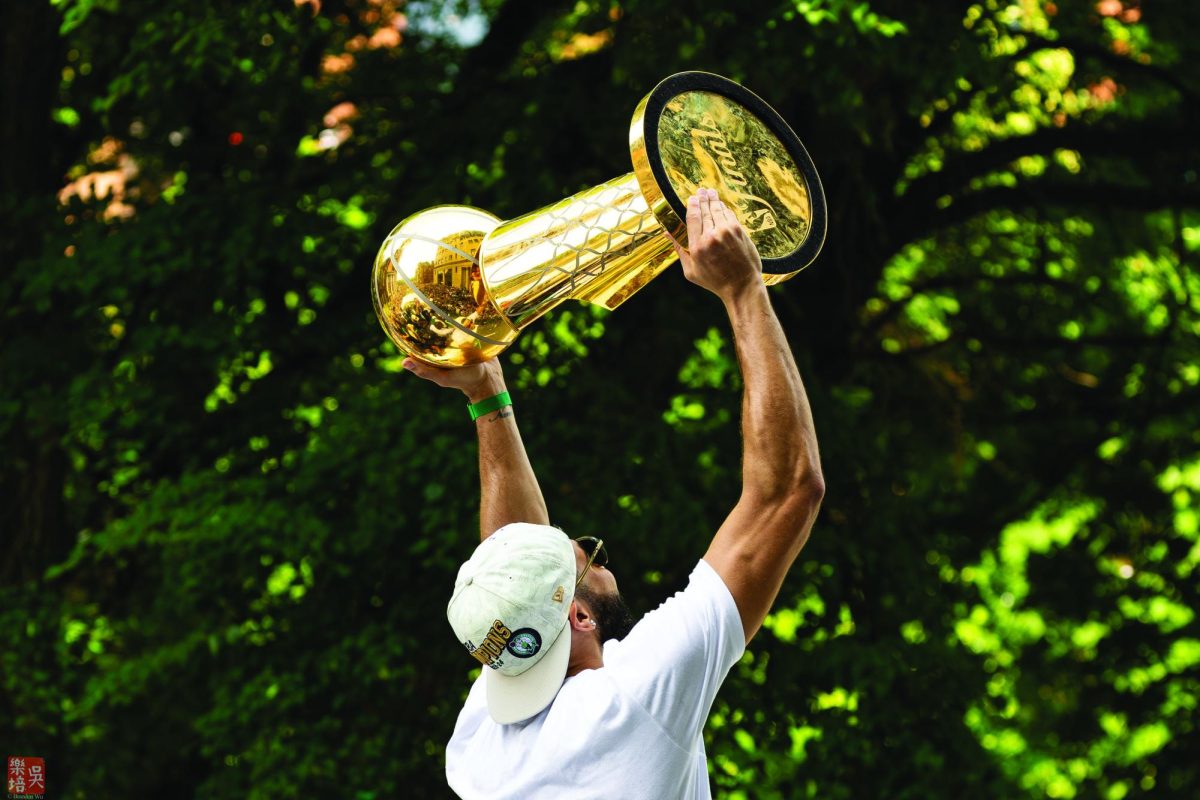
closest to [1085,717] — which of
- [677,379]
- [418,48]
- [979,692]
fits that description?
[979,692]

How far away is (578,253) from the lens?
9.02ft

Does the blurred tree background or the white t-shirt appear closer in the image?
the white t-shirt

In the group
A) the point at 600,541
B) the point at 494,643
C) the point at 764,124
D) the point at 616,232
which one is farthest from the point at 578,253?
the point at 494,643

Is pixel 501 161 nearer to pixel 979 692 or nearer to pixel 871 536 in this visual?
pixel 871 536

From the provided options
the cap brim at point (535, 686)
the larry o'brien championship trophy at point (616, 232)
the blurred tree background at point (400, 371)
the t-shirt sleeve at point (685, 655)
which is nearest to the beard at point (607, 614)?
the cap brim at point (535, 686)

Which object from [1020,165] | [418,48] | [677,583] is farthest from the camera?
[1020,165]

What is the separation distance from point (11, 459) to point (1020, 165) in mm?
6071

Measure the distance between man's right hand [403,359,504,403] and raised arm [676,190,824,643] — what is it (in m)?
1.00

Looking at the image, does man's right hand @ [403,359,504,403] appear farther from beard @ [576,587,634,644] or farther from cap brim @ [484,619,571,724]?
cap brim @ [484,619,571,724]

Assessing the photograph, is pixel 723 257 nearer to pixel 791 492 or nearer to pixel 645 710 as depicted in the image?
pixel 791 492

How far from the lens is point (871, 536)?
707cm

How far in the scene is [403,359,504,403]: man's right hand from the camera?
10.3 ft

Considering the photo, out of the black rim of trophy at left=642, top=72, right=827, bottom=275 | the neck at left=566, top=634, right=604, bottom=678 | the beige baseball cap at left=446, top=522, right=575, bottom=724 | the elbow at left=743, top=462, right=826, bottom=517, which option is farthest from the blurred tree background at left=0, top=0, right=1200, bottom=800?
the elbow at left=743, top=462, right=826, bottom=517

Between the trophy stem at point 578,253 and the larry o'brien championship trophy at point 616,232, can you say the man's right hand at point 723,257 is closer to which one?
the larry o'brien championship trophy at point 616,232
